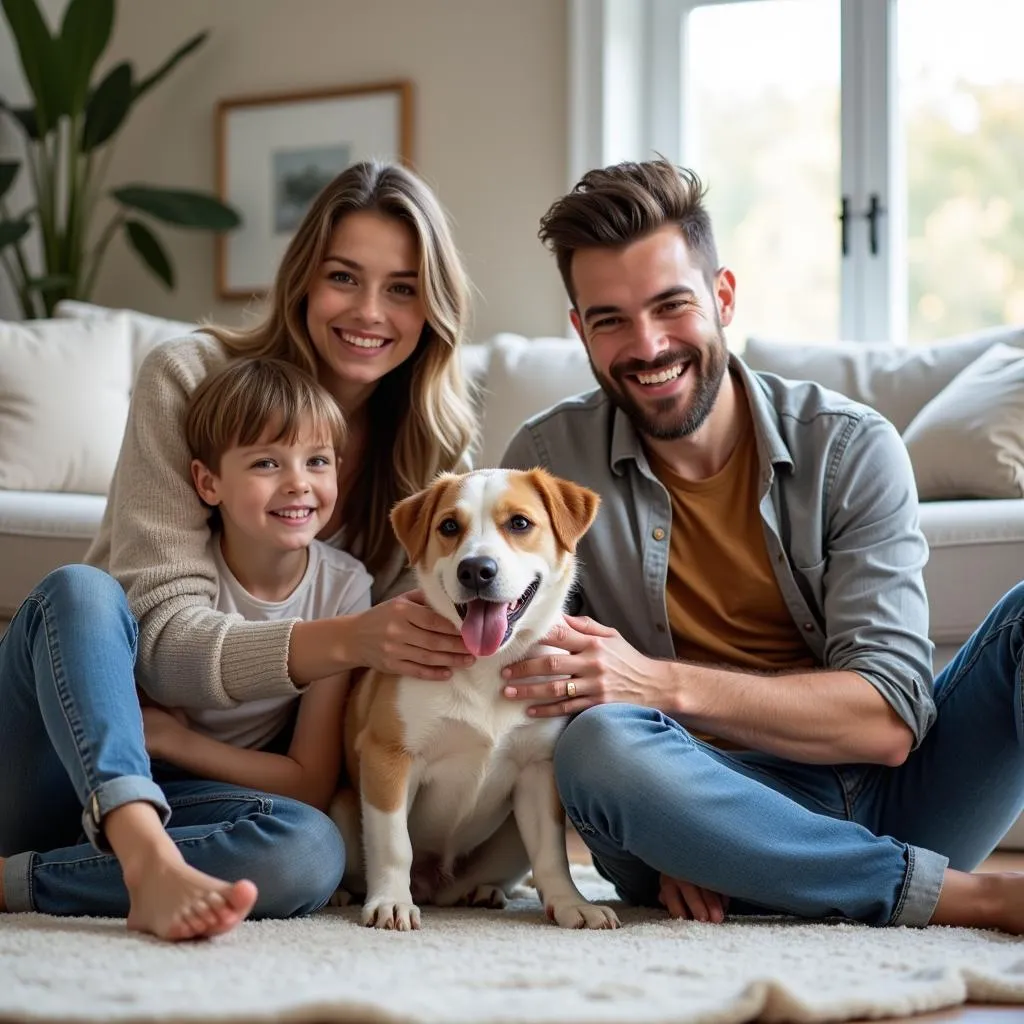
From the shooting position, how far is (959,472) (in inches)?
116

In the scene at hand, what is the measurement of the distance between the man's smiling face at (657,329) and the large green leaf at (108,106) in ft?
10.0

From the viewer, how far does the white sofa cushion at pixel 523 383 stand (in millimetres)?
3531

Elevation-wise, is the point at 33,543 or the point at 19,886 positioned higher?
the point at 33,543

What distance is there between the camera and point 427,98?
4520 millimetres

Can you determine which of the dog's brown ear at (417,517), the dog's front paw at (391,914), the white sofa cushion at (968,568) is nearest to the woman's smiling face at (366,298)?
the dog's brown ear at (417,517)

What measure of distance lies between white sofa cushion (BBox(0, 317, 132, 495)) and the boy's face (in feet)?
5.21

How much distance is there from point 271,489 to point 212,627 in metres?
0.25

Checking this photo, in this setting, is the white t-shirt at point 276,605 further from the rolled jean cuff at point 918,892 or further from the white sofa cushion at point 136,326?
the white sofa cushion at point 136,326

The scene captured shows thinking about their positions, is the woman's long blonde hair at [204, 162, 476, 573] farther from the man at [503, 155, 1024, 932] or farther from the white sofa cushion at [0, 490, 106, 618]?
the white sofa cushion at [0, 490, 106, 618]

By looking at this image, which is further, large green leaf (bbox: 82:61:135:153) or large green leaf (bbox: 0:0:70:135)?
large green leaf (bbox: 82:61:135:153)

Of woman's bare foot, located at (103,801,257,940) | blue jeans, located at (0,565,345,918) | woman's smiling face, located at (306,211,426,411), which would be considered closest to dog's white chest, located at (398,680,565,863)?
blue jeans, located at (0,565,345,918)

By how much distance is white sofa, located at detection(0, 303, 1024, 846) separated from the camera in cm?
266

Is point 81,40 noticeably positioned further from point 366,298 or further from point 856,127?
point 366,298

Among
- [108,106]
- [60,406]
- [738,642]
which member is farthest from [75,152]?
[738,642]
